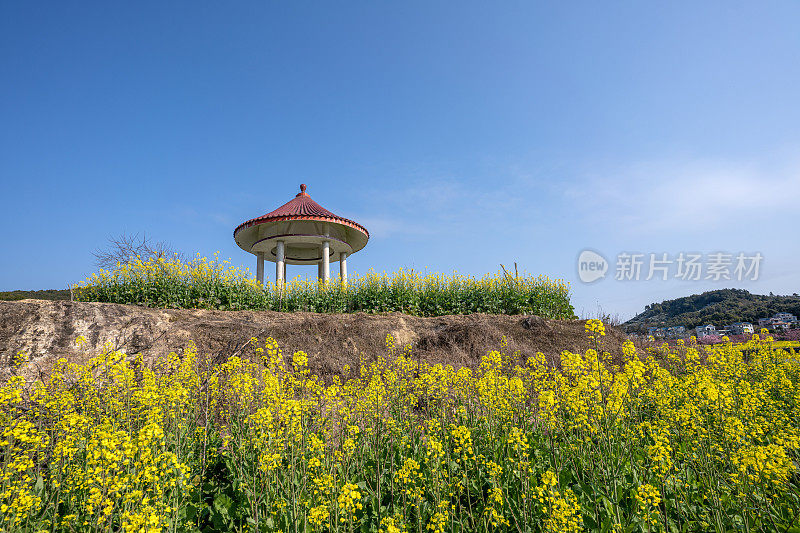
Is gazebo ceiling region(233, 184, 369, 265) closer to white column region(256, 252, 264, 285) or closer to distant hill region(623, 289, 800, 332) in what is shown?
white column region(256, 252, 264, 285)

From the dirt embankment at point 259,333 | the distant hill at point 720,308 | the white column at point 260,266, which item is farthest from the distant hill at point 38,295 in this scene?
the distant hill at point 720,308

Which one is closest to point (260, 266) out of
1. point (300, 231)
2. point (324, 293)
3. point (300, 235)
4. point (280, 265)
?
point (280, 265)

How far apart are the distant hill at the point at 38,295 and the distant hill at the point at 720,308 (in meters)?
35.7

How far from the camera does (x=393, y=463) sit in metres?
4.00

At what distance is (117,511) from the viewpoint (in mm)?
3385

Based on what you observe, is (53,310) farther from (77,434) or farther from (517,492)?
(517,492)

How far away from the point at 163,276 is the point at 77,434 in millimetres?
8574

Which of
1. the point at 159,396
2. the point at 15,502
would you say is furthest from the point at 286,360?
the point at 15,502

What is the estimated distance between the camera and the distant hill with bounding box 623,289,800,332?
33344 mm

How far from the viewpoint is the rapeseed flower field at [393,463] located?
307 centimetres

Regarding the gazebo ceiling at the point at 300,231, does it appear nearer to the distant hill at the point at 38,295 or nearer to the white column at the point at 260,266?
the white column at the point at 260,266

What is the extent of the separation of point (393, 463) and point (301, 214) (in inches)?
548

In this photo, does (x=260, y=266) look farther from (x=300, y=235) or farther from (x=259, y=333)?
(x=259, y=333)

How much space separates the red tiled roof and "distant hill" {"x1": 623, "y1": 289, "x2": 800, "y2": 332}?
22.9m
